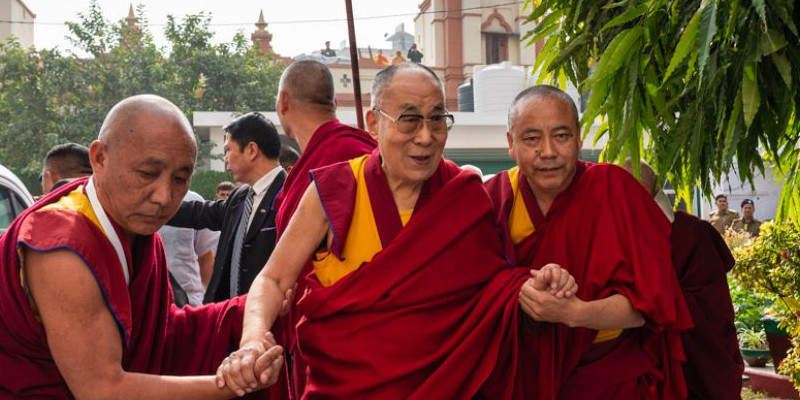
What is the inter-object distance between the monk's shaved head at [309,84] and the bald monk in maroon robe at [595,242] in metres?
1.14

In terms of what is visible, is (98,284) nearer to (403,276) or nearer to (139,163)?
(139,163)

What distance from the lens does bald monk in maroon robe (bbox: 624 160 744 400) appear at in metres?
3.36

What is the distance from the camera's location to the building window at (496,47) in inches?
1391

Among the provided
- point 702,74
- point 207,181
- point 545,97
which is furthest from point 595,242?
point 207,181

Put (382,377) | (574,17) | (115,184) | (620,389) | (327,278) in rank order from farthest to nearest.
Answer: (574,17)
(620,389)
(327,278)
(382,377)
(115,184)

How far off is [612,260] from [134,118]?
1492 millimetres

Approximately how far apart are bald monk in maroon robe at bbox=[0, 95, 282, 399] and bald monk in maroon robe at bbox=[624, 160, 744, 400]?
1.96 meters

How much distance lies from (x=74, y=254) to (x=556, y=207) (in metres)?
1.56

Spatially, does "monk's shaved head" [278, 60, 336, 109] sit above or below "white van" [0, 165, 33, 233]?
above

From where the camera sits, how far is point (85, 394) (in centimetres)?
193

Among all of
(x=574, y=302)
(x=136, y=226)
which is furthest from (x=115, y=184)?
(x=574, y=302)

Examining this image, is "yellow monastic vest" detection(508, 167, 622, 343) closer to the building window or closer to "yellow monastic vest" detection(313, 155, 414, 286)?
"yellow monastic vest" detection(313, 155, 414, 286)

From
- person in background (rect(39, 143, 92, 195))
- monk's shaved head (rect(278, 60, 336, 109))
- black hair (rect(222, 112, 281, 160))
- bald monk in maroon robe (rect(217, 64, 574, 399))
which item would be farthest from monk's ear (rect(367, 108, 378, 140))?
person in background (rect(39, 143, 92, 195))

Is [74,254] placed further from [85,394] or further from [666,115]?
[666,115]
